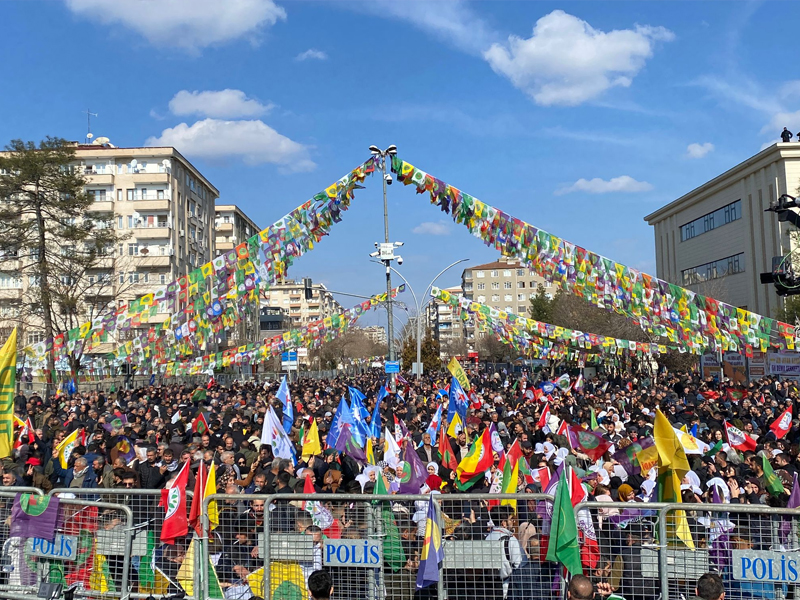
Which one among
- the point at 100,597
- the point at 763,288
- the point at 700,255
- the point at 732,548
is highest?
the point at 700,255

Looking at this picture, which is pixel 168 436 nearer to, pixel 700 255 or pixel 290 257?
pixel 290 257

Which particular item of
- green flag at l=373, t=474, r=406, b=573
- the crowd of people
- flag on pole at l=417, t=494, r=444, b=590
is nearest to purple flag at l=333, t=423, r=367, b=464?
the crowd of people

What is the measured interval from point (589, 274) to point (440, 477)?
24.1 ft

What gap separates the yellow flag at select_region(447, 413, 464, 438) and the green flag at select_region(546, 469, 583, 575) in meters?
8.52

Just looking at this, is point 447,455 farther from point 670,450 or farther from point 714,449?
point 670,450

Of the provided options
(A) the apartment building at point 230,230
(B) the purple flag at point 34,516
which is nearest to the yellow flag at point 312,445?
(B) the purple flag at point 34,516

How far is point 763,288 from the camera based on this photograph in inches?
1810

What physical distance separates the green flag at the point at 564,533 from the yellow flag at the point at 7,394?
19.7 feet

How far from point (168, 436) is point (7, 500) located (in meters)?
7.71

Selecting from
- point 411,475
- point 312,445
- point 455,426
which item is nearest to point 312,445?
point 312,445

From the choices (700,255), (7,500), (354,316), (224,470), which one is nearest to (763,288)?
(700,255)

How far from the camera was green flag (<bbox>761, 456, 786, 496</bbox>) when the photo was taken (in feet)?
29.6

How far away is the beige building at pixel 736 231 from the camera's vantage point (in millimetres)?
44094

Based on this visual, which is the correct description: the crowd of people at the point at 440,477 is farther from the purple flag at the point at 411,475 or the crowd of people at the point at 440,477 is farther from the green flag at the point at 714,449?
the purple flag at the point at 411,475
